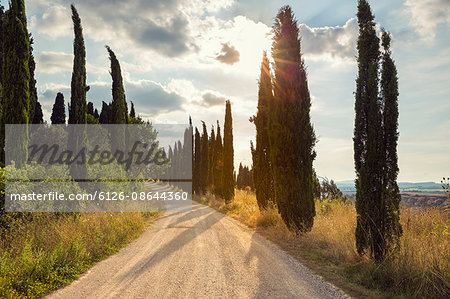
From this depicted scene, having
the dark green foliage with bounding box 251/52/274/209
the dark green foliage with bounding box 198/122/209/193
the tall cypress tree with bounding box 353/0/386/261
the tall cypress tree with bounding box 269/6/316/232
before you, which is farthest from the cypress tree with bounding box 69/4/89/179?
the dark green foliage with bounding box 198/122/209/193

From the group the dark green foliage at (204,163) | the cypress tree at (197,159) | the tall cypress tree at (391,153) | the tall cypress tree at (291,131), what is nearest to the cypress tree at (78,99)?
the tall cypress tree at (291,131)

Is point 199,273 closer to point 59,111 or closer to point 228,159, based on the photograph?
point 228,159

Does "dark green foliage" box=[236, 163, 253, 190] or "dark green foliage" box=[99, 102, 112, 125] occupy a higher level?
"dark green foliage" box=[99, 102, 112, 125]

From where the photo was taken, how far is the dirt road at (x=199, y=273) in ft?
16.4

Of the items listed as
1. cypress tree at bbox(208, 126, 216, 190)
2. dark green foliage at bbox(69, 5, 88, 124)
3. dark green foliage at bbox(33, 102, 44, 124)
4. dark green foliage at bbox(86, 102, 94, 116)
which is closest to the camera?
dark green foliage at bbox(69, 5, 88, 124)

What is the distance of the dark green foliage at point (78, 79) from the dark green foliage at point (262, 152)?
11.1 meters

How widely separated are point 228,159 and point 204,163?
33.2 feet

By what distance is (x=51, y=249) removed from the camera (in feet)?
22.3

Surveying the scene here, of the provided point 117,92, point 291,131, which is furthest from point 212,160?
point 291,131

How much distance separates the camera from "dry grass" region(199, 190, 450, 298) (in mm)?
4787

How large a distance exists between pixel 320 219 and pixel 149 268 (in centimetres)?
704

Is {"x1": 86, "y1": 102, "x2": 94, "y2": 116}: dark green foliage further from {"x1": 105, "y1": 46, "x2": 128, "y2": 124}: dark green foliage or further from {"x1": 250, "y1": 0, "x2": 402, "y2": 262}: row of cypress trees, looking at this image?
{"x1": 250, "y1": 0, "x2": 402, "y2": 262}: row of cypress trees

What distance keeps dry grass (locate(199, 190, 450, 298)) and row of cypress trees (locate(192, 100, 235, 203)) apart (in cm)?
1360

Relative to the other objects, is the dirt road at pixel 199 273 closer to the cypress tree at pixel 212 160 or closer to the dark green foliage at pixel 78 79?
the dark green foliage at pixel 78 79
